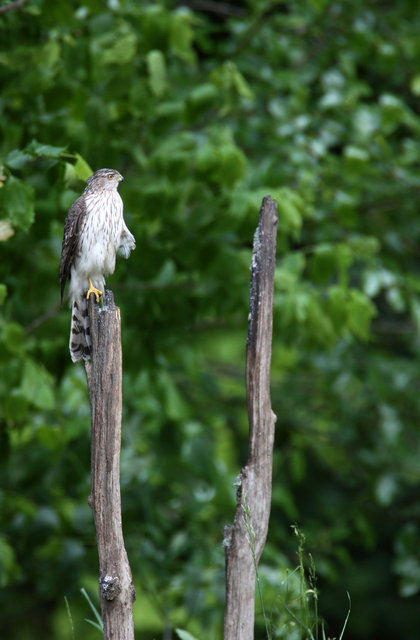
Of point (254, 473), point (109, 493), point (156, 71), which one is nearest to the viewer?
point (109, 493)

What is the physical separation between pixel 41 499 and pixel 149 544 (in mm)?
875

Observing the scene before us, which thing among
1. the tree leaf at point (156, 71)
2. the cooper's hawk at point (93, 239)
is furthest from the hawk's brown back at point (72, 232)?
the tree leaf at point (156, 71)

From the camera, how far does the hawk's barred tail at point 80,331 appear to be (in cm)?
289

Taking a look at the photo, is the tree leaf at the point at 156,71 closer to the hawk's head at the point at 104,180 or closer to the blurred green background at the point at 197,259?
the blurred green background at the point at 197,259

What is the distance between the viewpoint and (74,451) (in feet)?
15.9

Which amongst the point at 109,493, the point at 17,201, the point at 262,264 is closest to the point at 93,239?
the point at 17,201

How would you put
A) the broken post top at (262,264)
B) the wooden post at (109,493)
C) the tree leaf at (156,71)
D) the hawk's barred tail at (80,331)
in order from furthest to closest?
the tree leaf at (156,71)
the hawk's barred tail at (80,331)
the broken post top at (262,264)
the wooden post at (109,493)

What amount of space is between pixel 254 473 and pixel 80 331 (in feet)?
3.28

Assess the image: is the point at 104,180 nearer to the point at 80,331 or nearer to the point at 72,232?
the point at 72,232

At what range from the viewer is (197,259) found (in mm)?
4098

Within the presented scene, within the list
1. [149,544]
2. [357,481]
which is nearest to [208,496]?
[149,544]

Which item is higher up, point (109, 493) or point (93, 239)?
point (93, 239)

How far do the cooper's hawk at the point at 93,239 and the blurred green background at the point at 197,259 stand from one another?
0.13 m

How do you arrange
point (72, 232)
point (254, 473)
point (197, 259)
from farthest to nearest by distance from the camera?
point (197, 259)
point (72, 232)
point (254, 473)
